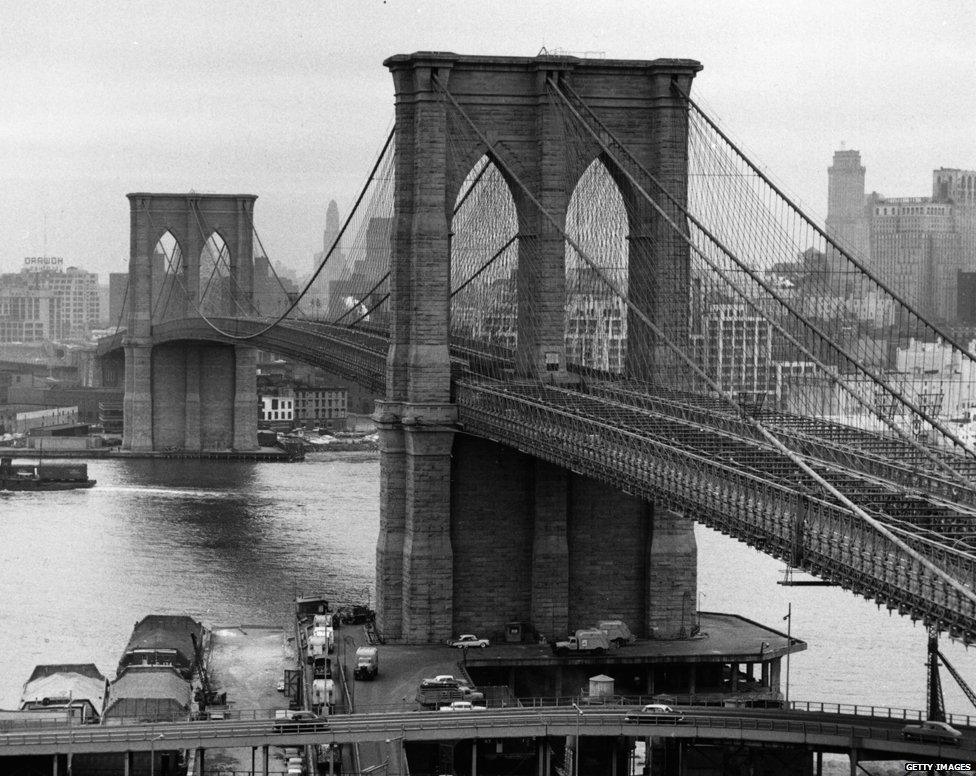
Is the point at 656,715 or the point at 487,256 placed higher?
the point at 487,256

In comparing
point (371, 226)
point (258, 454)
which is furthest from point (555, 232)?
point (258, 454)

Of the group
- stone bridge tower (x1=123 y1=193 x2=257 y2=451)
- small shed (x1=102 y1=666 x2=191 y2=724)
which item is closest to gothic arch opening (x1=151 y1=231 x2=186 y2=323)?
stone bridge tower (x1=123 y1=193 x2=257 y2=451)

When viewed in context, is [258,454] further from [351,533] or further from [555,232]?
[555,232]

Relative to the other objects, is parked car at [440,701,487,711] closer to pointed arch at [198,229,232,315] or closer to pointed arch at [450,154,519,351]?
pointed arch at [450,154,519,351]

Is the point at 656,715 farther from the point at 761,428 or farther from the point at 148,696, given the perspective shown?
the point at 148,696

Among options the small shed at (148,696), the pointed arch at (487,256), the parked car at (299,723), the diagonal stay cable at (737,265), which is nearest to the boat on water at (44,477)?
the pointed arch at (487,256)

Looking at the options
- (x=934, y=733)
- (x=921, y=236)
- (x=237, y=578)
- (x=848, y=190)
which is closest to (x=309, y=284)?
(x=237, y=578)
